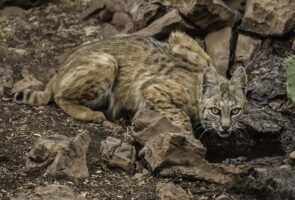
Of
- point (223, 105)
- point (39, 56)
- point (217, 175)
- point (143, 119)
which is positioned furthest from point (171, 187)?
point (39, 56)

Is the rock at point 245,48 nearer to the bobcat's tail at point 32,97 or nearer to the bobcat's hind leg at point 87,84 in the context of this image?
the bobcat's hind leg at point 87,84

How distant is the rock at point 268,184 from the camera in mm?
5805

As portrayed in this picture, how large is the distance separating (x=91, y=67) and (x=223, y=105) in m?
1.44

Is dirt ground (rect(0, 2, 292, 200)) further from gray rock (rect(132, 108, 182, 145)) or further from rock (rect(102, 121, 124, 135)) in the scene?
gray rock (rect(132, 108, 182, 145))

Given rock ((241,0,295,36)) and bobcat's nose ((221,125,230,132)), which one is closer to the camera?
bobcat's nose ((221,125,230,132))

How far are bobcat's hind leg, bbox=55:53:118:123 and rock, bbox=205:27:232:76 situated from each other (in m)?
1.27

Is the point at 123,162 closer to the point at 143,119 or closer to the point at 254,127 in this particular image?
the point at 143,119

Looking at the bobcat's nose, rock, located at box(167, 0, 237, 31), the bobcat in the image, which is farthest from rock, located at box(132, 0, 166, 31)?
the bobcat's nose

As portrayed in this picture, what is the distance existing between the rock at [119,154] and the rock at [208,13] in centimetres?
268

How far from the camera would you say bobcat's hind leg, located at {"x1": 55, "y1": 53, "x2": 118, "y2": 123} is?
7.86m

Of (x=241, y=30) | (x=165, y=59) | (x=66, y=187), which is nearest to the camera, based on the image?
(x=66, y=187)

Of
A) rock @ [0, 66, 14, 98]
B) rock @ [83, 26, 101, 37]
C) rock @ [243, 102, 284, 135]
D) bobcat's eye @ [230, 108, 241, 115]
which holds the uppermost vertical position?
bobcat's eye @ [230, 108, 241, 115]

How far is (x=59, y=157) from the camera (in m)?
5.90

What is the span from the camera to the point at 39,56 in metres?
9.19
